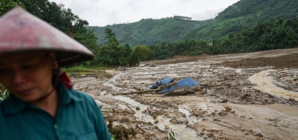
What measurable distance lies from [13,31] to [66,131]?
1.67ft

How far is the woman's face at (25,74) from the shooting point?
0.97 m

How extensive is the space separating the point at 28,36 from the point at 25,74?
20cm

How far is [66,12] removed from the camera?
39.5m

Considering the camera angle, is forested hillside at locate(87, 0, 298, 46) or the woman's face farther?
forested hillside at locate(87, 0, 298, 46)

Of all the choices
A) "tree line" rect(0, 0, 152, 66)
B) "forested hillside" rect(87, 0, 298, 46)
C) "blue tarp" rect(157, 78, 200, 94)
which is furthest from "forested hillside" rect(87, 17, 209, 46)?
"blue tarp" rect(157, 78, 200, 94)

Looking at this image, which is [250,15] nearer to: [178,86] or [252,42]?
[252,42]

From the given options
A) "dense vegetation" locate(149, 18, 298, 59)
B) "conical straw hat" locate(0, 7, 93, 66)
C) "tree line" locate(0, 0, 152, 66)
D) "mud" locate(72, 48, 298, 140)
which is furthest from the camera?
"dense vegetation" locate(149, 18, 298, 59)

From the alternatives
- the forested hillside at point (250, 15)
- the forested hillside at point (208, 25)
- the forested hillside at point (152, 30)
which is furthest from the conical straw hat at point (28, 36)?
the forested hillside at point (152, 30)

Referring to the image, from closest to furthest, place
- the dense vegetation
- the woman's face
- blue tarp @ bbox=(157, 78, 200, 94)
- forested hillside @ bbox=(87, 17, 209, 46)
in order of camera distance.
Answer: the woman's face, blue tarp @ bbox=(157, 78, 200, 94), the dense vegetation, forested hillside @ bbox=(87, 17, 209, 46)

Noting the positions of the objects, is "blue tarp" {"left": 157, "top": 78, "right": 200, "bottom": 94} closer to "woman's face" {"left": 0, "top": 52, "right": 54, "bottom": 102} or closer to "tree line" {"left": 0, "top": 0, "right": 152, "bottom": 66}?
"woman's face" {"left": 0, "top": 52, "right": 54, "bottom": 102}

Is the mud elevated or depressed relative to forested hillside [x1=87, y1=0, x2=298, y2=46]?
depressed

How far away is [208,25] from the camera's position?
93.4 metres

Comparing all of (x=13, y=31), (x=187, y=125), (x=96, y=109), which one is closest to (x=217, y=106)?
(x=187, y=125)

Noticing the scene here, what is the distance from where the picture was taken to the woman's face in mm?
975
